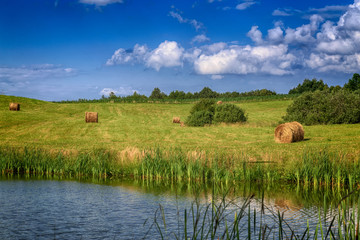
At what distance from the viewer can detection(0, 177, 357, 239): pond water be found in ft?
36.6

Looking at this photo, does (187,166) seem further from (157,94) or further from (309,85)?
(157,94)

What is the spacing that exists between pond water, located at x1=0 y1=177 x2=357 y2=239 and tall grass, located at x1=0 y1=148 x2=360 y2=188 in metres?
0.81

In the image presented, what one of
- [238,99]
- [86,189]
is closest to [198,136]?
[86,189]

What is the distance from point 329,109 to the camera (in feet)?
163

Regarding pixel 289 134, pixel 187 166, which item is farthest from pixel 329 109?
pixel 187 166

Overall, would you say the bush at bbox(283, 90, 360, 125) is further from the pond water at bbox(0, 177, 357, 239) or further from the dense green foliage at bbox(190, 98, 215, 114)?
the pond water at bbox(0, 177, 357, 239)

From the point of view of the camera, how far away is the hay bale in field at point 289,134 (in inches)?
1284

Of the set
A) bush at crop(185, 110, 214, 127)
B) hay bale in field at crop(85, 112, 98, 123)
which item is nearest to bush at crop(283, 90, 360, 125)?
bush at crop(185, 110, 214, 127)

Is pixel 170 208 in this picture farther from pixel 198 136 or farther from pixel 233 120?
pixel 233 120

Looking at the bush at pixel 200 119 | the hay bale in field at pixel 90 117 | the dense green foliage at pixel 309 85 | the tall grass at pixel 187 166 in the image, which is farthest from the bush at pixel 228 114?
the dense green foliage at pixel 309 85

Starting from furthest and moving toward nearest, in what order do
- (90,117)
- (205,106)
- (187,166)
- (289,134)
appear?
(205,106) < (90,117) < (289,134) < (187,166)

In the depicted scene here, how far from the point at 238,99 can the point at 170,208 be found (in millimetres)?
96398

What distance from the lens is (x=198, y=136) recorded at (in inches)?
1608

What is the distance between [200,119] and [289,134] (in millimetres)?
21411
